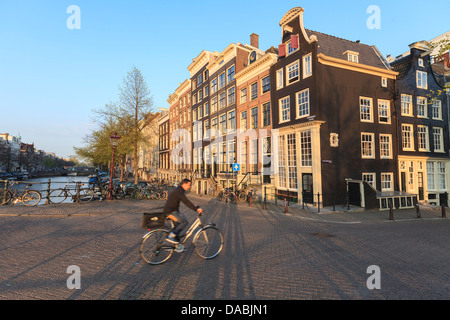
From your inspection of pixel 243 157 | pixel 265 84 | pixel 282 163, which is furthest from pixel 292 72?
pixel 243 157

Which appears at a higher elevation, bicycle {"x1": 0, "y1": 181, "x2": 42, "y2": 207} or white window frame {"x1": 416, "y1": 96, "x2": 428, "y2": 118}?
white window frame {"x1": 416, "y1": 96, "x2": 428, "y2": 118}

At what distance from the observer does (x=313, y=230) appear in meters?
9.38

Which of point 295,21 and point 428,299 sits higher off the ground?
point 295,21

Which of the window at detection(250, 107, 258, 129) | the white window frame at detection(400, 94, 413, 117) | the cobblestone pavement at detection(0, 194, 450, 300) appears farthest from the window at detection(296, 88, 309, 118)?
the cobblestone pavement at detection(0, 194, 450, 300)

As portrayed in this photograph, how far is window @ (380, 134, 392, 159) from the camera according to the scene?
19125mm

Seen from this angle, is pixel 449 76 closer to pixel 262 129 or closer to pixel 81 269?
pixel 262 129

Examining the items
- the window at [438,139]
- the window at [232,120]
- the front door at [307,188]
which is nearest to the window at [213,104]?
the window at [232,120]

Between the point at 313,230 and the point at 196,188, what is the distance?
21.1 metres

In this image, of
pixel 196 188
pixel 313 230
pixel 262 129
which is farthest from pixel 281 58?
pixel 196 188

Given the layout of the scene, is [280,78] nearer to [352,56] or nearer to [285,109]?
[285,109]

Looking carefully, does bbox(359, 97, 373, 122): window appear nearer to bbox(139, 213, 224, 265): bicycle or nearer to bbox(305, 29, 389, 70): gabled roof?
bbox(305, 29, 389, 70): gabled roof

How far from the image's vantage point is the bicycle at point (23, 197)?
1289cm

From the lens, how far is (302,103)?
704 inches

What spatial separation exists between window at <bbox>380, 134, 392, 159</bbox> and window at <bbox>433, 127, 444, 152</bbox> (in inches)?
272
